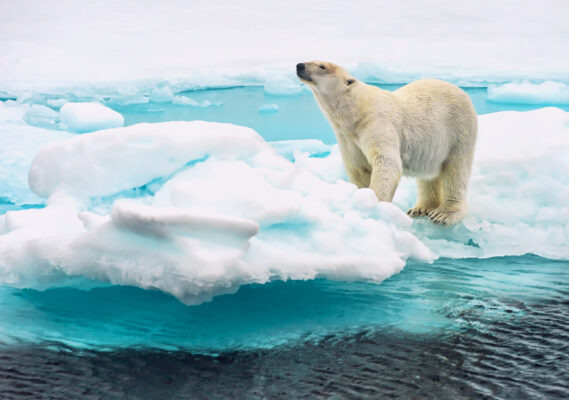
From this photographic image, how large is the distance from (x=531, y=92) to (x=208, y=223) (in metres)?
7.33

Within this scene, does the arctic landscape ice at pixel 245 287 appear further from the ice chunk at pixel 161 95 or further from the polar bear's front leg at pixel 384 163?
the ice chunk at pixel 161 95

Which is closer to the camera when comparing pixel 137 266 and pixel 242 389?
pixel 242 389

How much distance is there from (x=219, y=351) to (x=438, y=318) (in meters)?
0.95

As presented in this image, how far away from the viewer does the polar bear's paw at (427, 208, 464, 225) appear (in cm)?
386

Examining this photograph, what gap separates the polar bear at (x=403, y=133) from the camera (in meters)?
3.54

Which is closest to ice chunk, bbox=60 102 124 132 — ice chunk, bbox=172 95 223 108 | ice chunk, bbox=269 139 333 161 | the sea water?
ice chunk, bbox=172 95 223 108

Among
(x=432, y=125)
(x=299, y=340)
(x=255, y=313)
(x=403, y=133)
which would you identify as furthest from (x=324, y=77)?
(x=299, y=340)

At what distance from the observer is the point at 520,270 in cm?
327

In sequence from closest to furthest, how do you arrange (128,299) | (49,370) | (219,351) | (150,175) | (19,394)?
(19,394) < (49,370) < (219,351) < (128,299) < (150,175)

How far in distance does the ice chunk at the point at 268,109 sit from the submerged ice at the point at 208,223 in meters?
4.55

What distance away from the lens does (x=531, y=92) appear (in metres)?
8.41

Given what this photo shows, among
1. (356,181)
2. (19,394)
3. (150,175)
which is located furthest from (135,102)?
(19,394)

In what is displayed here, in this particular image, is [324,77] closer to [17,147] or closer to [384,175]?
[384,175]

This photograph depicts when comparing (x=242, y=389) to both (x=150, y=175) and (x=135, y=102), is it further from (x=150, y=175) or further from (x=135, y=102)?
(x=135, y=102)
